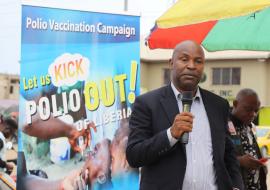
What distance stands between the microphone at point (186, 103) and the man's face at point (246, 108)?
1664 millimetres

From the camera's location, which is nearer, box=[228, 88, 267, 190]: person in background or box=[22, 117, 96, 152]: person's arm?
box=[228, 88, 267, 190]: person in background

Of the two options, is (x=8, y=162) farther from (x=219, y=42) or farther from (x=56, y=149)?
(x=219, y=42)

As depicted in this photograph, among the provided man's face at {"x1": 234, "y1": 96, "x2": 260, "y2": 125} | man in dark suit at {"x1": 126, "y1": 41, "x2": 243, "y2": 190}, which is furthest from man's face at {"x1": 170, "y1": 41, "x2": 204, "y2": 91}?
man's face at {"x1": 234, "y1": 96, "x2": 260, "y2": 125}

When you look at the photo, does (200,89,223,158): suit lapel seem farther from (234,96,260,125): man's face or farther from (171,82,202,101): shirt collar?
(234,96,260,125): man's face

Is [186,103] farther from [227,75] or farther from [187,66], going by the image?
[227,75]

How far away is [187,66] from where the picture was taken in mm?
2520

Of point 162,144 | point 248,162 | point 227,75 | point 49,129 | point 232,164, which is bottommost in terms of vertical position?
point 227,75

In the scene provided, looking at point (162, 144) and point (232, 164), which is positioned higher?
point (162, 144)

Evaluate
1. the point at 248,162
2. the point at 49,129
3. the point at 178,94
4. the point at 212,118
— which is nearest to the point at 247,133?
the point at 248,162

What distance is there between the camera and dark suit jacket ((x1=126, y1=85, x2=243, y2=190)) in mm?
2461

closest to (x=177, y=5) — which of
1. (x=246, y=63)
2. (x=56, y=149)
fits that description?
(x=56, y=149)

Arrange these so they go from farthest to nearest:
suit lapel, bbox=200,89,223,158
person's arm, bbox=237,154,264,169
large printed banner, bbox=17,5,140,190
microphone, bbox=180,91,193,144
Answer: large printed banner, bbox=17,5,140,190 < person's arm, bbox=237,154,264,169 < suit lapel, bbox=200,89,223,158 < microphone, bbox=180,91,193,144

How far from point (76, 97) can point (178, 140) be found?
95.2 inches

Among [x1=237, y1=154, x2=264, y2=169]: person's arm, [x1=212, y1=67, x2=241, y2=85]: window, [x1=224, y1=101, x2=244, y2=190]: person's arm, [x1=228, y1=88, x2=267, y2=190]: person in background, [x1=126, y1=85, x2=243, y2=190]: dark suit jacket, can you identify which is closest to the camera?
[x1=126, y1=85, x2=243, y2=190]: dark suit jacket
